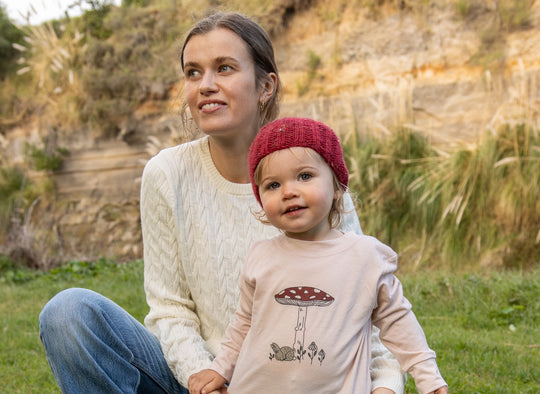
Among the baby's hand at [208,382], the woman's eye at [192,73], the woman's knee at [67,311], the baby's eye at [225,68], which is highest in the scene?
the baby's eye at [225,68]

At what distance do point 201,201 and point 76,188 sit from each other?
720 cm

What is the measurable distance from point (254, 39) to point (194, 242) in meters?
0.73

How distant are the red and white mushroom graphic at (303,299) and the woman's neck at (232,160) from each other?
668 mm

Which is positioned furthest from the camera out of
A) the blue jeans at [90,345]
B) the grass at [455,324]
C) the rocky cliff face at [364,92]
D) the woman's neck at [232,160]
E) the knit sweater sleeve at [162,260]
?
the rocky cliff face at [364,92]

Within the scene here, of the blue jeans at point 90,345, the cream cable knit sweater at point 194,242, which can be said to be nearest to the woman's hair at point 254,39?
the cream cable knit sweater at point 194,242

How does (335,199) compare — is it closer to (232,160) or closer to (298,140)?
(298,140)

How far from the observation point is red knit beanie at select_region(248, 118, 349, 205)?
154 centimetres

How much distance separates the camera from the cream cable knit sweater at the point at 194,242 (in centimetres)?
198

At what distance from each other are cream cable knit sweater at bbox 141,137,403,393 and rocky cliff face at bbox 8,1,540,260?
3984 millimetres

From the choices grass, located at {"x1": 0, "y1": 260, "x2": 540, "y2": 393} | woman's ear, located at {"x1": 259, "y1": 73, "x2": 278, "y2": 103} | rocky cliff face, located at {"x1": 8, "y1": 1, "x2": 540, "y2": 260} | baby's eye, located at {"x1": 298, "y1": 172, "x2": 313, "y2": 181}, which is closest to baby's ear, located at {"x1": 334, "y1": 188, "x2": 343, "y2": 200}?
baby's eye, located at {"x1": 298, "y1": 172, "x2": 313, "y2": 181}

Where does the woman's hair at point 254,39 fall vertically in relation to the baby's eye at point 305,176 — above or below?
above

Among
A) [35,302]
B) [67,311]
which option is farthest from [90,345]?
[35,302]

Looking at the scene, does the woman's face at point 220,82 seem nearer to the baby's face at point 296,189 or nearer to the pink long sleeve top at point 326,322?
the baby's face at point 296,189

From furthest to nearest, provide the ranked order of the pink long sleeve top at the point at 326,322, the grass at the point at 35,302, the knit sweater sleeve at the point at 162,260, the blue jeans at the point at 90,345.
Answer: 1. the grass at the point at 35,302
2. the knit sweater sleeve at the point at 162,260
3. the blue jeans at the point at 90,345
4. the pink long sleeve top at the point at 326,322
